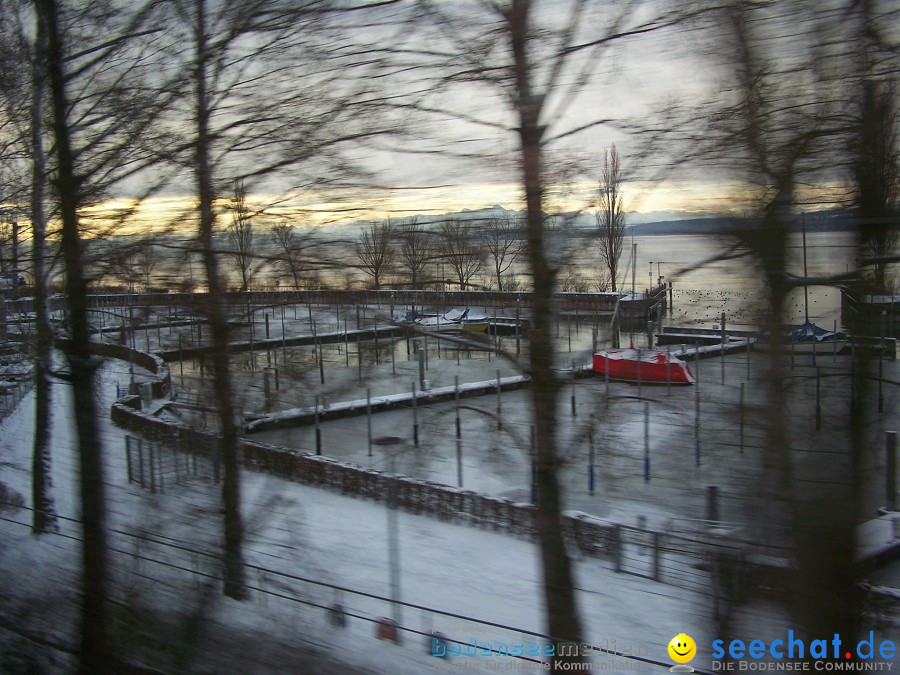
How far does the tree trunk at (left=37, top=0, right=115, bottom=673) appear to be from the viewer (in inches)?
129

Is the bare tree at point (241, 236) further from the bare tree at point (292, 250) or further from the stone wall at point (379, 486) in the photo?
the stone wall at point (379, 486)

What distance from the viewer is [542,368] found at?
7.27ft

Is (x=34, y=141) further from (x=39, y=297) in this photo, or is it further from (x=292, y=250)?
(x=292, y=250)

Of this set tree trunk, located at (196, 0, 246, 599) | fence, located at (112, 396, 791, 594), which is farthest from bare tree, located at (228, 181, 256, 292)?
fence, located at (112, 396, 791, 594)

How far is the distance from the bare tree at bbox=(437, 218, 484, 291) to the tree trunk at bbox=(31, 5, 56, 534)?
2.39 meters

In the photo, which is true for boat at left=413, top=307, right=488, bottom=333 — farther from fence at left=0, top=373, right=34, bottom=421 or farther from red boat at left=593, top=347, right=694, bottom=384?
fence at left=0, top=373, right=34, bottom=421

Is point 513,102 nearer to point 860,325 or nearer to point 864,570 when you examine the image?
point 860,325

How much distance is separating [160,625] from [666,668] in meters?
2.30

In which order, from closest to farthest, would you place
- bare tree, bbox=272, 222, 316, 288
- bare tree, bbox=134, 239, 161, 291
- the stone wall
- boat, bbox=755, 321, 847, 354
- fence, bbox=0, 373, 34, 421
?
boat, bbox=755, 321, 847, 354
bare tree, bbox=272, 222, 316, 288
bare tree, bbox=134, 239, 161, 291
the stone wall
fence, bbox=0, 373, 34, 421

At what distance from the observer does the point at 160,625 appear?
126 inches

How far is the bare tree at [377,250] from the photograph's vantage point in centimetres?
257

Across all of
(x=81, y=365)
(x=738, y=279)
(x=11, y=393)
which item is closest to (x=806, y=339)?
(x=738, y=279)

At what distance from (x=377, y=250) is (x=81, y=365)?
165 cm

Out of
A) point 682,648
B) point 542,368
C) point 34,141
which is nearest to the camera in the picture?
point 542,368
